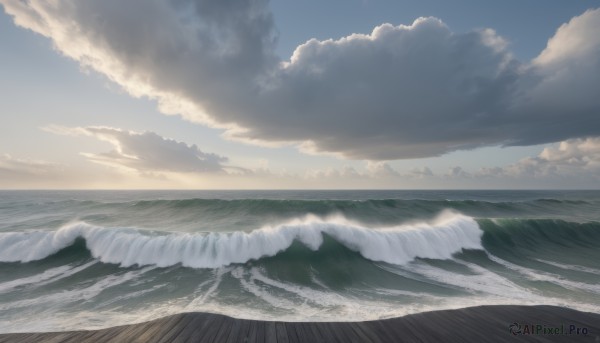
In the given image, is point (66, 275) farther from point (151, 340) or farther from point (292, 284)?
point (292, 284)

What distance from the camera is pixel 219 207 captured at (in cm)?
3048

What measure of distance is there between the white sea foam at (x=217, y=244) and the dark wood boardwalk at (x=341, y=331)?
598 cm

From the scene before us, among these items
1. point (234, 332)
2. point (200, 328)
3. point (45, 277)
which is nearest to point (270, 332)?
point (234, 332)

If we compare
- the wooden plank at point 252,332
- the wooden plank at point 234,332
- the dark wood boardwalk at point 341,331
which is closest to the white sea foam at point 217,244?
the dark wood boardwalk at point 341,331

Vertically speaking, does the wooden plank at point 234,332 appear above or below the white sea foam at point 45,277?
above

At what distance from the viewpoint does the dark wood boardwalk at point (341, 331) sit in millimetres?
5395

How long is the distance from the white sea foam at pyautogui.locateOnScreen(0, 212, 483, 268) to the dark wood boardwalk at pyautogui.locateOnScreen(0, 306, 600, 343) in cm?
598

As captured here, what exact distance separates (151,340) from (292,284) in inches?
219

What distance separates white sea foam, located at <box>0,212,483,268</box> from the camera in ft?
40.8

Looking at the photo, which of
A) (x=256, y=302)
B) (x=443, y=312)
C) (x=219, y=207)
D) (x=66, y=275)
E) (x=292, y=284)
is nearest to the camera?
(x=443, y=312)

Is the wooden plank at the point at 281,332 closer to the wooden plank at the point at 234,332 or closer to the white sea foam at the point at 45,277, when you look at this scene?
the wooden plank at the point at 234,332

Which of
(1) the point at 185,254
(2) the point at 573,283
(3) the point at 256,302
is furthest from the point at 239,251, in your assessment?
(2) the point at 573,283

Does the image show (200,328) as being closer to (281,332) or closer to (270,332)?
(270,332)

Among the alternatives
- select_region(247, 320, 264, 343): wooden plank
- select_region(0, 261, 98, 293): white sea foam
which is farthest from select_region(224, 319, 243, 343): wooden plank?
select_region(0, 261, 98, 293): white sea foam
